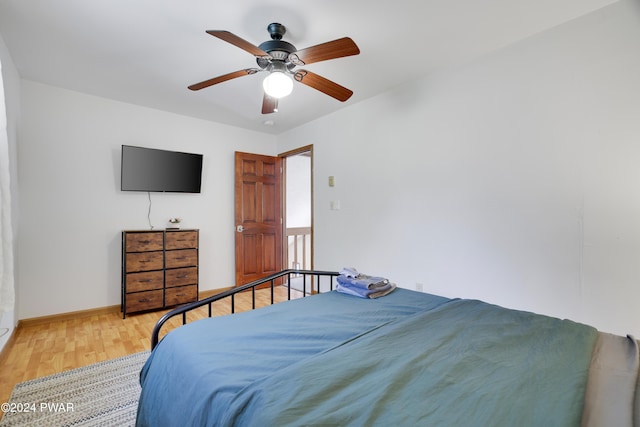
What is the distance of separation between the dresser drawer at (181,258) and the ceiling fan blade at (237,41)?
266 centimetres

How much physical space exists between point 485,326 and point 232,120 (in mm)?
3919

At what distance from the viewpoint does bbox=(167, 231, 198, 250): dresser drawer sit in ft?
11.9

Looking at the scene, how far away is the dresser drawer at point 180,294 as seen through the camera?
11.9 ft

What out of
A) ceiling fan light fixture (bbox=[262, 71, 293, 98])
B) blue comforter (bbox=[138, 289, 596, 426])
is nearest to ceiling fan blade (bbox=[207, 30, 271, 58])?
ceiling fan light fixture (bbox=[262, 71, 293, 98])

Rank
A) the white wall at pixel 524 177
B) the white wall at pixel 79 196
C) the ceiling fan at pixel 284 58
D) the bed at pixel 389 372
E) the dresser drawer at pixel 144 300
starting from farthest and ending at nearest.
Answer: the dresser drawer at pixel 144 300, the white wall at pixel 79 196, the white wall at pixel 524 177, the ceiling fan at pixel 284 58, the bed at pixel 389 372

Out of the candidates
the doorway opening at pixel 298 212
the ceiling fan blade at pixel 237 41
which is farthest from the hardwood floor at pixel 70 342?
the ceiling fan blade at pixel 237 41

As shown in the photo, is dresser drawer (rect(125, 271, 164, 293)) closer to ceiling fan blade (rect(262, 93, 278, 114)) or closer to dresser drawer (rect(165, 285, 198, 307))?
dresser drawer (rect(165, 285, 198, 307))

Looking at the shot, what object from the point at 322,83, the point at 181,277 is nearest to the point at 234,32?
the point at 322,83

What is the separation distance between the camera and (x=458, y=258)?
264cm

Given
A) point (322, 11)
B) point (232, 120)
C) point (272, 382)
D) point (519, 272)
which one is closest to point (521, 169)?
point (519, 272)

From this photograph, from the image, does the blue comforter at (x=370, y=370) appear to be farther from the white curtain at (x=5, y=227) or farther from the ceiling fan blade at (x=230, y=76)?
the ceiling fan blade at (x=230, y=76)

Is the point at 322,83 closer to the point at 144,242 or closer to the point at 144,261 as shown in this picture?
the point at 144,242

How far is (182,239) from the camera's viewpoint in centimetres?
371

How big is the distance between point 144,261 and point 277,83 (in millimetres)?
2651
